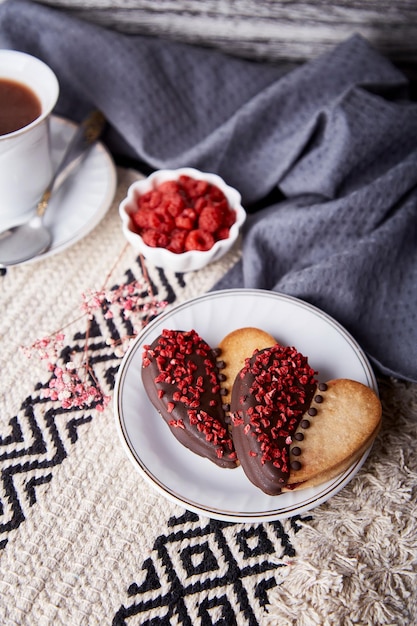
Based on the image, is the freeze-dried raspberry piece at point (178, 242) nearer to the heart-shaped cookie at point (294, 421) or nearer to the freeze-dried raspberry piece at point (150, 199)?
the freeze-dried raspberry piece at point (150, 199)

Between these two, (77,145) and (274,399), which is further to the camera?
(77,145)

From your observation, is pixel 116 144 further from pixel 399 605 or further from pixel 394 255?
pixel 399 605

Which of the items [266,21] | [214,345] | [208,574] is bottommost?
[208,574]

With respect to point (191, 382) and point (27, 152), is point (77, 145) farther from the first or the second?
point (191, 382)

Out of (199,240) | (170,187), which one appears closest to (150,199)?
(170,187)

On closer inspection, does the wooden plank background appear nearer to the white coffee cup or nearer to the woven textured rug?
the white coffee cup

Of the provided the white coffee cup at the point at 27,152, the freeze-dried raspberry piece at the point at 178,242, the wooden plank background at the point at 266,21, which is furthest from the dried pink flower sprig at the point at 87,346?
the wooden plank background at the point at 266,21
